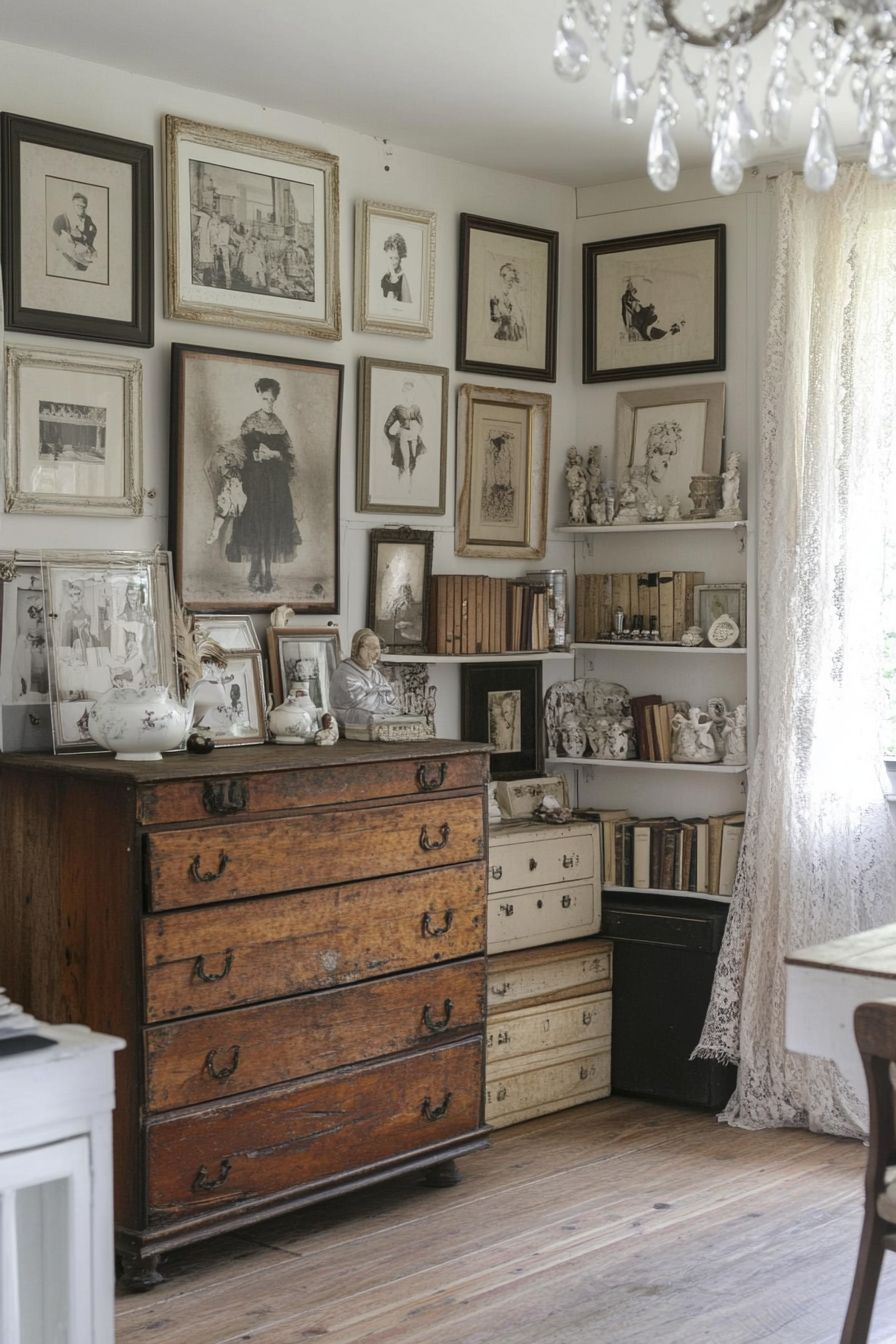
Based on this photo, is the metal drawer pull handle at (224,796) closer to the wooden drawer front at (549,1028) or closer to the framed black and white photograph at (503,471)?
the wooden drawer front at (549,1028)

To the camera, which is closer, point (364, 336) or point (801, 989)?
point (801, 989)

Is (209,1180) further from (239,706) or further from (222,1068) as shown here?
(239,706)

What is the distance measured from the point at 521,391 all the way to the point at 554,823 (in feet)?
4.80

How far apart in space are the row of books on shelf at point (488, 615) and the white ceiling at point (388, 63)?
1.38m

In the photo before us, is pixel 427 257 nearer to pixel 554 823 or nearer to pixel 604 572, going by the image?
pixel 604 572

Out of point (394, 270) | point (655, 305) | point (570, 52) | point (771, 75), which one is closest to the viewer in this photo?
point (570, 52)

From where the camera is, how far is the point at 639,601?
16.6 ft

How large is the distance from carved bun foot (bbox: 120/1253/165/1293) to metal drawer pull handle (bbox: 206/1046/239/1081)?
416 mm

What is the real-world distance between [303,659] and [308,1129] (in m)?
1.34

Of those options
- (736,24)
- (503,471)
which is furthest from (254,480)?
(736,24)

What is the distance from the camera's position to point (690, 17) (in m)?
3.61

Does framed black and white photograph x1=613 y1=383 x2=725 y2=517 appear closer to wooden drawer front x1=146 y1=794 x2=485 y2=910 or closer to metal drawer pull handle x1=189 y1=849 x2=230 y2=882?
wooden drawer front x1=146 y1=794 x2=485 y2=910

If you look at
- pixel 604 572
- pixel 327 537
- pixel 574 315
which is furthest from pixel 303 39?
pixel 604 572

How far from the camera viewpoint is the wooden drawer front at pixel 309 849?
3391 mm
